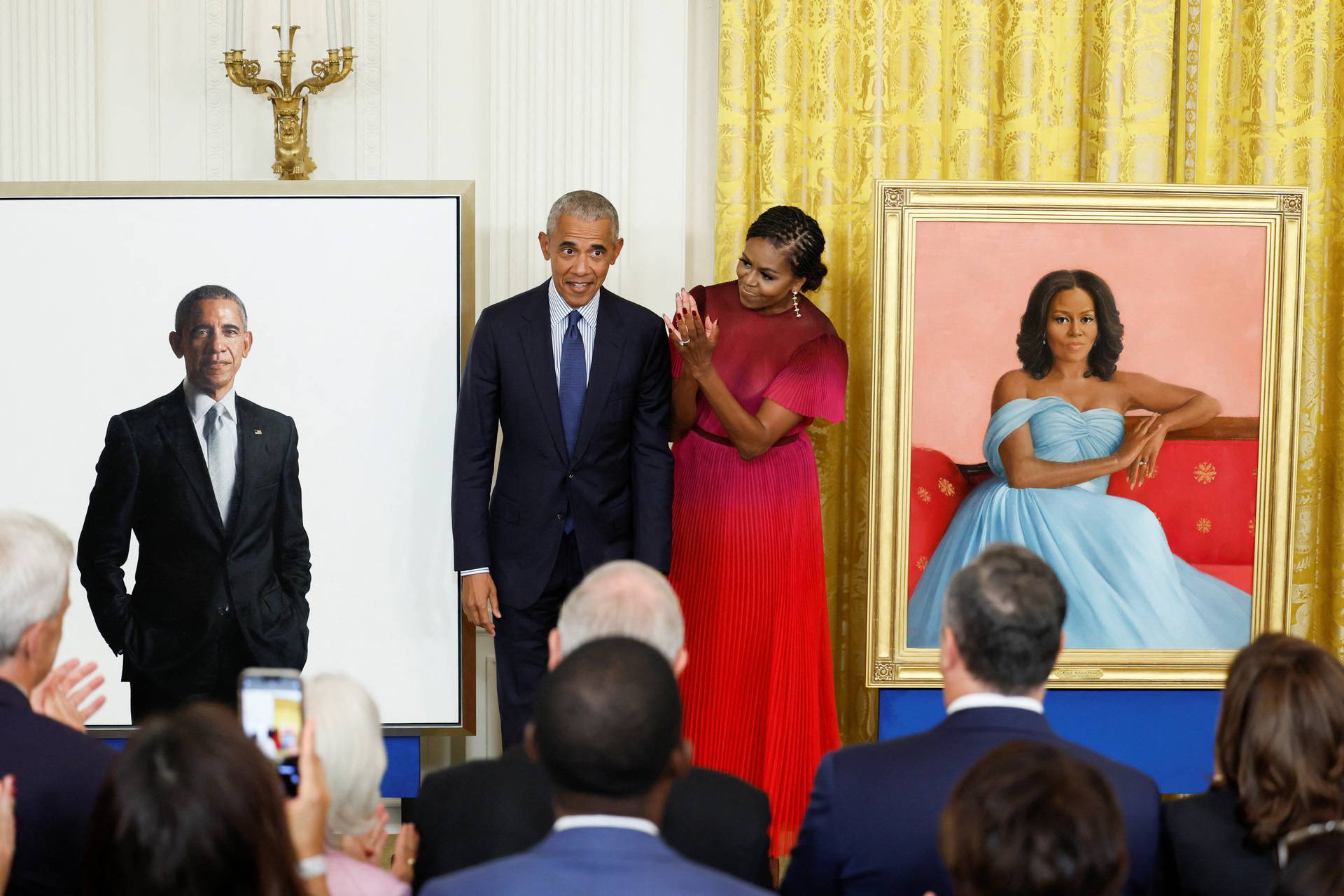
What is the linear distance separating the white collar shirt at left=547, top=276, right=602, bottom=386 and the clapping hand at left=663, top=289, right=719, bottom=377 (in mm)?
258

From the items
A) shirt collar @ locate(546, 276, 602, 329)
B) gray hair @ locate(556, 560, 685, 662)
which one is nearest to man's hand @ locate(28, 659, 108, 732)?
gray hair @ locate(556, 560, 685, 662)

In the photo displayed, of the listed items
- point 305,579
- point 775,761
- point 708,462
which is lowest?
point 775,761

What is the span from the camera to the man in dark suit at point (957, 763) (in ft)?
6.85

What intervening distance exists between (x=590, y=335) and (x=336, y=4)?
1425mm

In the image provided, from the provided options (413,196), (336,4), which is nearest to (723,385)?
(413,196)

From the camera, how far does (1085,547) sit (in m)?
4.21

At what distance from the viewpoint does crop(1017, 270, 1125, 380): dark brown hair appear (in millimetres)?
4184

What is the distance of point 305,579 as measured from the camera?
168 inches

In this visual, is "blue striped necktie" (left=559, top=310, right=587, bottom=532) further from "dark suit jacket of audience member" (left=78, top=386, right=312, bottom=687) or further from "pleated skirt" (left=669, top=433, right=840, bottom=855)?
"dark suit jacket of audience member" (left=78, top=386, right=312, bottom=687)

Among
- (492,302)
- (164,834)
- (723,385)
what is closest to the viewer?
(164,834)

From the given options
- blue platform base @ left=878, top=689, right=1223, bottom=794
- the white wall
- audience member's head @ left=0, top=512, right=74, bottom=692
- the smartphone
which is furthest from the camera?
the white wall

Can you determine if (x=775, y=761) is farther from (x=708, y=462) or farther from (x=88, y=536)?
Result: (x=88, y=536)

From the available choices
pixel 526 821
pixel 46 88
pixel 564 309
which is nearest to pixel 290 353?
pixel 564 309

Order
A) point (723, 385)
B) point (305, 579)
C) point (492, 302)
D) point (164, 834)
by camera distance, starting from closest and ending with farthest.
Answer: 1. point (164, 834)
2. point (723, 385)
3. point (305, 579)
4. point (492, 302)
